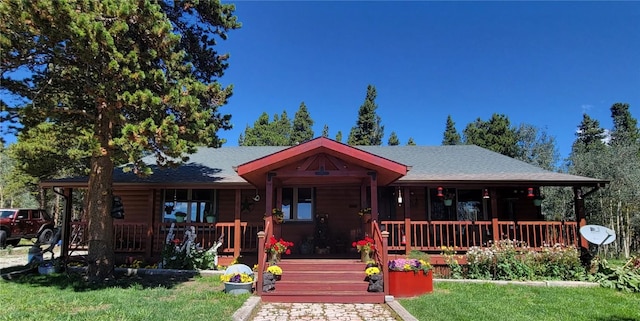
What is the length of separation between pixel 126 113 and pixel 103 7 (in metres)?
2.75

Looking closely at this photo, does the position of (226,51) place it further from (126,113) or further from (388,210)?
(388,210)

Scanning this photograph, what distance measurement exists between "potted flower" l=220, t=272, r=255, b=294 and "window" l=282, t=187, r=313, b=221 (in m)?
4.31

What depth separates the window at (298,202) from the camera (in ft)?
39.7

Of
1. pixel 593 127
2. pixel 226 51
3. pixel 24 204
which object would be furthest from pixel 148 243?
pixel 593 127

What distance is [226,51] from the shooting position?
10641 millimetres

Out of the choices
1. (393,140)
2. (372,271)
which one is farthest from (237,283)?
(393,140)

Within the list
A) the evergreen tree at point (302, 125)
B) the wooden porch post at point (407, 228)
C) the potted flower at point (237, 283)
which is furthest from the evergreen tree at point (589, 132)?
the potted flower at point (237, 283)

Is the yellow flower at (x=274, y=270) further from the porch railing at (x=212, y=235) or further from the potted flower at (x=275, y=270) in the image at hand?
the porch railing at (x=212, y=235)

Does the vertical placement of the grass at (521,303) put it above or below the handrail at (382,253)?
below

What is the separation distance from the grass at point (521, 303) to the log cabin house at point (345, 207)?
208 cm

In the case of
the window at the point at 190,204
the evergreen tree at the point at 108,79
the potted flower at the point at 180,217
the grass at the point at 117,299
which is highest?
the evergreen tree at the point at 108,79

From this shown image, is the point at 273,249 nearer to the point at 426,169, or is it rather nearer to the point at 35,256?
the point at 426,169

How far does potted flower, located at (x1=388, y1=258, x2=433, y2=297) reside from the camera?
7.72 m

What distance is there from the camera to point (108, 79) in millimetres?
7219
